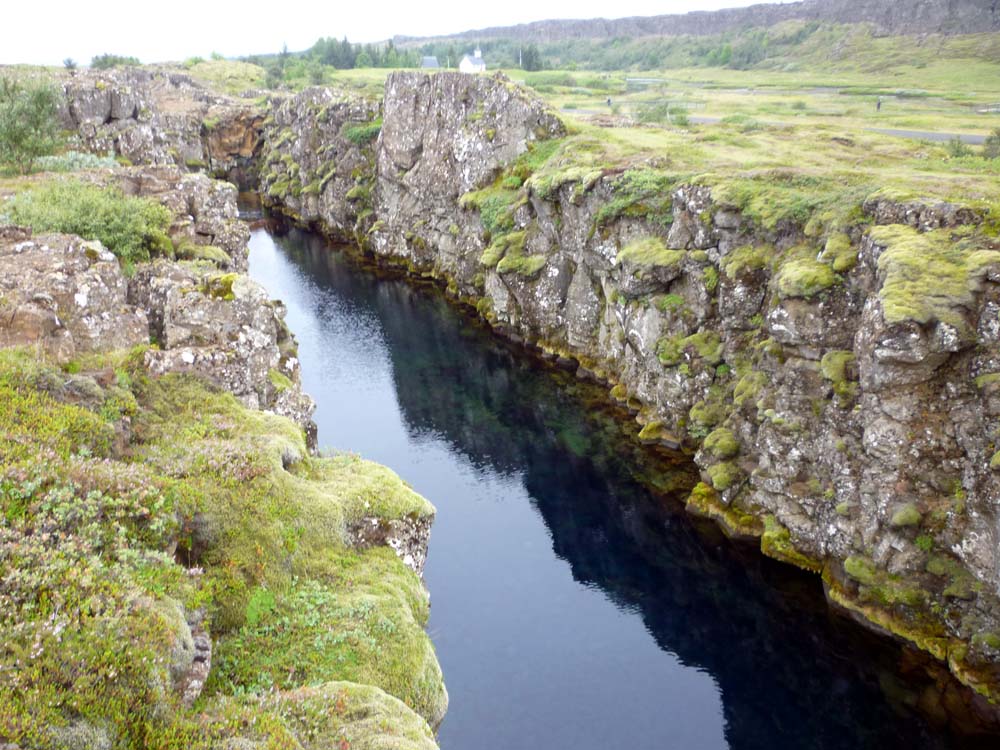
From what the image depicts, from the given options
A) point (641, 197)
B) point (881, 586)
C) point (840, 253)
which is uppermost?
point (641, 197)

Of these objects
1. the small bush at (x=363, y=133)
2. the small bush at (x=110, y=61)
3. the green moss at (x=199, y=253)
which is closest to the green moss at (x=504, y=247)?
the green moss at (x=199, y=253)

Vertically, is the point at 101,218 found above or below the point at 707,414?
above

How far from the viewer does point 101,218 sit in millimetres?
32031

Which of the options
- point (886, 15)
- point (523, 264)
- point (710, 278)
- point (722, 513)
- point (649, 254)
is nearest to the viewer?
point (722, 513)

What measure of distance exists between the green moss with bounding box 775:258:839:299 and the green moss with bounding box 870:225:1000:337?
2.95m

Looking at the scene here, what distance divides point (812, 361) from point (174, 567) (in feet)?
92.8

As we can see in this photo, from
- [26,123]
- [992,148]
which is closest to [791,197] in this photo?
[992,148]

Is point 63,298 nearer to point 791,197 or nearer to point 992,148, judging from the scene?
point 791,197

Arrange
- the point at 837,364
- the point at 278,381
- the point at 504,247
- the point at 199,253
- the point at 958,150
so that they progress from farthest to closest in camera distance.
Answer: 1. the point at 504,247
2. the point at 958,150
3. the point at 199,253
4. the point at 837,364
5. the point at 278,381

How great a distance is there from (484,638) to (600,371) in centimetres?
2657

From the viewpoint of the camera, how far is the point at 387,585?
18219 millimetres

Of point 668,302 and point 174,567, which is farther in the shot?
point 668,302

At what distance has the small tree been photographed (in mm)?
45594

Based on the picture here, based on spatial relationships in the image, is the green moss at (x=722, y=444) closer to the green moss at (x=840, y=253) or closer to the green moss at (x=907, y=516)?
the green moss at (x=907, y=516)
